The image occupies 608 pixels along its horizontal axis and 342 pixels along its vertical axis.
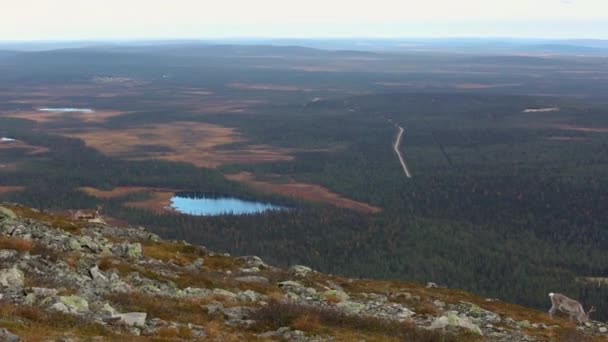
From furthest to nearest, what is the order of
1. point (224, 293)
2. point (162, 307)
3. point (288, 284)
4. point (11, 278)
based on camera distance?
point (288, 284) → point (224, 293) → point (162, 307) → point (11, 278)

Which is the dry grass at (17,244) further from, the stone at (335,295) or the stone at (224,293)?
the stone at (335,295)

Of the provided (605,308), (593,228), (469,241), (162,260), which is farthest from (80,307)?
(593,228)

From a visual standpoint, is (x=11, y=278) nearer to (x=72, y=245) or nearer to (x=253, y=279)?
(x=72, y=245)

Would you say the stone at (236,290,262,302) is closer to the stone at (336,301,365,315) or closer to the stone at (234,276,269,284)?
the stone at (336,301,365,315)

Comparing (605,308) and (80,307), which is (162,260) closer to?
(80,307)

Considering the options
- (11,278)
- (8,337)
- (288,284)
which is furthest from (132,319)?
(288,284)

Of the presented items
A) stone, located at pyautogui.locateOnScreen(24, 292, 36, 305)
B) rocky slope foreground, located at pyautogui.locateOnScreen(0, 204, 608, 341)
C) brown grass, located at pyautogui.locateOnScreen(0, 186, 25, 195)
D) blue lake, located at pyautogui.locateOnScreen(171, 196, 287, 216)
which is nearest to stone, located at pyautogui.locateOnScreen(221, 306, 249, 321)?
rocky slope foreground, located at pyautogui.locateOnScreen(0, 204, 608, 341)
